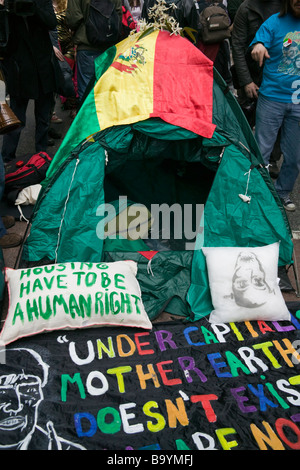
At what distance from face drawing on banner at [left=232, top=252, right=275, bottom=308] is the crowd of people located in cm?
119

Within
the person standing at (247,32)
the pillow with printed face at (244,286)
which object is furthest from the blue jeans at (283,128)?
the pillow with printed face at (244,286)

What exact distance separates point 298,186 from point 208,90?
5.55 feet

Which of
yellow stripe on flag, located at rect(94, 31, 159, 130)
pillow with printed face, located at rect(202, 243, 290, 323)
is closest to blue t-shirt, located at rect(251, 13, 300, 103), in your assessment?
yellow stripe on flag, located at rect(94, 31, 159, 130)

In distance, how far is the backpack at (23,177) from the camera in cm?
351

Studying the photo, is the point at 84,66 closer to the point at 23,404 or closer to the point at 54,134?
the point at 54,134

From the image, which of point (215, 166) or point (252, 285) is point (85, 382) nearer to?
point (252, 285)

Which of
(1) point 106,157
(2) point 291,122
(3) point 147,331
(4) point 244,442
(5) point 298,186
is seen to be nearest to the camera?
(4) point 244,442

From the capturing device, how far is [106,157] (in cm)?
270

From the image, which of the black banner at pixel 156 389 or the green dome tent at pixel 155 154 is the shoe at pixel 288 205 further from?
the black banner at pixel 156 389

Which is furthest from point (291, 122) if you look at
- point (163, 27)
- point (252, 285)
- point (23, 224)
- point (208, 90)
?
point (23, 224)

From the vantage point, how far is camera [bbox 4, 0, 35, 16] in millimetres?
3280

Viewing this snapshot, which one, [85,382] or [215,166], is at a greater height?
[215,166]

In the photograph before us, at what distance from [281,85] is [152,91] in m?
1.07

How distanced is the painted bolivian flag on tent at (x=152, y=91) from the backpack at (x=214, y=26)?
1.16m
